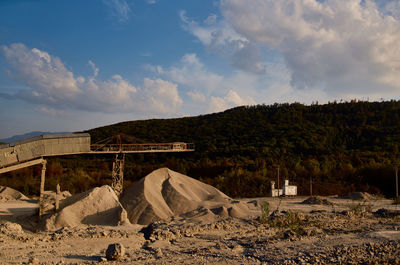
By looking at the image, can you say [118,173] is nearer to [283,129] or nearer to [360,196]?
[360,196]

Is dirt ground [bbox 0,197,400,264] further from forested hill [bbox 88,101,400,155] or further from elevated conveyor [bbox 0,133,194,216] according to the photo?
forested hill [bbox 88,101,400,155]

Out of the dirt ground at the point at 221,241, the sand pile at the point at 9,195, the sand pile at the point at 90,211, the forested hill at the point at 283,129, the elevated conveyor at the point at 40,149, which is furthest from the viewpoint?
the forested hill at the point at 283,129

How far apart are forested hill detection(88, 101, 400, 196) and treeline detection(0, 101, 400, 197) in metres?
0.07

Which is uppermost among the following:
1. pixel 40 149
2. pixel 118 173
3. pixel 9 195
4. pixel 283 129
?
pixel 283 129

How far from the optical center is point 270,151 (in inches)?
1462

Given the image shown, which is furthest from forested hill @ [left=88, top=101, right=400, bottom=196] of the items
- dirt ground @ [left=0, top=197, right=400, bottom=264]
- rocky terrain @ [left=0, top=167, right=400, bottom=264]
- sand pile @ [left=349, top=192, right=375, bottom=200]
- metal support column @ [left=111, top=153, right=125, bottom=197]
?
dirt ground @ [left=0, top=197, right=400, bottom=264]

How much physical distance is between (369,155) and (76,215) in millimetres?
29643

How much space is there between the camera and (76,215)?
1230cm

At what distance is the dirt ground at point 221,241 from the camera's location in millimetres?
8086

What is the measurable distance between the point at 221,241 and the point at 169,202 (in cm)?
430

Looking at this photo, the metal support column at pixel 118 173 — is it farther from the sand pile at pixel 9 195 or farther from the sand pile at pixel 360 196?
the sand pile at pixel 360 196

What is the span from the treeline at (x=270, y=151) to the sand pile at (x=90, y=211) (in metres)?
11.8

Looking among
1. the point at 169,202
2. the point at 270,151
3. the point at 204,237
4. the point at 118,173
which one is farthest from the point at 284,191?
the point at 270,151

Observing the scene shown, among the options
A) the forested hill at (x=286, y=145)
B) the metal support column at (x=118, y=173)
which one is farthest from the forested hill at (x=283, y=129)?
the metal support column at (x=118, y=173)
